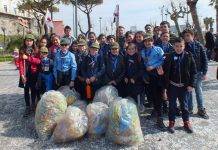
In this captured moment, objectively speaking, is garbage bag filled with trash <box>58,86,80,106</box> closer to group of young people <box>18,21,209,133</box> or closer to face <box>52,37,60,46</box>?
group of young people <box>18,21,209,133</box>

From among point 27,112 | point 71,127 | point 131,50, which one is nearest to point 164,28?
point 131,50

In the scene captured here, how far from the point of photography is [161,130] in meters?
7.53

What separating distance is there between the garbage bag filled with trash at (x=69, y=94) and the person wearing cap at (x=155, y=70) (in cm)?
156

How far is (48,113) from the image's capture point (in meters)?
7.58

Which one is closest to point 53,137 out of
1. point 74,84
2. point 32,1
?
point 74,84

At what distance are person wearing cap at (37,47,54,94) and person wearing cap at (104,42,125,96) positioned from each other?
1.24m

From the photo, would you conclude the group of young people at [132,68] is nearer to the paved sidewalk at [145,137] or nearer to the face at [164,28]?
the face at [164,28]

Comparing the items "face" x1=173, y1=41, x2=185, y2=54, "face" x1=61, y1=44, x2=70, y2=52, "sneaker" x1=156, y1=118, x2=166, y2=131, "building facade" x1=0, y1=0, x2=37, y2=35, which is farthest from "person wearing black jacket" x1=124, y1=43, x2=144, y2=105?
"building facade" x1=0, y1=0, x2=37, y2=35

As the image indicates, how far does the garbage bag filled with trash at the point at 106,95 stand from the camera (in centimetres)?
785

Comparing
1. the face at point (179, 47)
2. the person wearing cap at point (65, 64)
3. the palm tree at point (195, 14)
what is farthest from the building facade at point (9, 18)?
the face at point (179, 47)

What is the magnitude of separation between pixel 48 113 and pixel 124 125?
5.20 feet

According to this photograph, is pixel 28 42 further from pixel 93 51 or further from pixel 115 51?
pixel 115 51

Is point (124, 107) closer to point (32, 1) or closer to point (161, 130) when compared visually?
point (161, 130)

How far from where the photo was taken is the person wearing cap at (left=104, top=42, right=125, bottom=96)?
7977 millimetres
